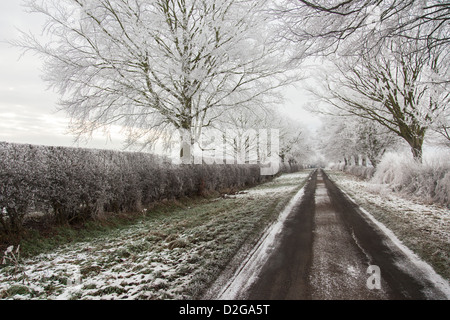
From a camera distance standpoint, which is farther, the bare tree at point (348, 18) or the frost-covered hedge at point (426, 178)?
the frost-covered hedge at point (426, 178)

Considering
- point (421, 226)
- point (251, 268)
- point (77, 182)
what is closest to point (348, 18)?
point (251, 268)

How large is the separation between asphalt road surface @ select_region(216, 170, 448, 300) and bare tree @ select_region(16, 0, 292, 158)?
6285 millimetres

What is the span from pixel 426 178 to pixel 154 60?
1184 centimetres

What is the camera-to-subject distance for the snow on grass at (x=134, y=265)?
2955 millimetres

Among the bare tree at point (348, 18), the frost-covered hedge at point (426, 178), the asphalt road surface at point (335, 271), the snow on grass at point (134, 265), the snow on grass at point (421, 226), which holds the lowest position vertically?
the snow on grass at point (134, 265)

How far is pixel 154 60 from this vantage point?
8.84 m

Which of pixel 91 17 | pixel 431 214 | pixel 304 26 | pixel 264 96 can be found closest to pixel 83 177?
pixel 91 17

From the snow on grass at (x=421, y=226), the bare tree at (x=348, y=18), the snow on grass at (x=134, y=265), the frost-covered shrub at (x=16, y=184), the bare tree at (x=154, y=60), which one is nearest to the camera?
the snow on grass at (x=134, y=265)

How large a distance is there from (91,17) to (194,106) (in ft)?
15.9

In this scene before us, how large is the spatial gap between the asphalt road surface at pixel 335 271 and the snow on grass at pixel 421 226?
282 mm

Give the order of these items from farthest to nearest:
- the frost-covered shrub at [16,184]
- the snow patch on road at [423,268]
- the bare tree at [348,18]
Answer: the frost-covered shrub at [16,184]
the bare tree at [348,18]
the snow patch on road at [423,268]

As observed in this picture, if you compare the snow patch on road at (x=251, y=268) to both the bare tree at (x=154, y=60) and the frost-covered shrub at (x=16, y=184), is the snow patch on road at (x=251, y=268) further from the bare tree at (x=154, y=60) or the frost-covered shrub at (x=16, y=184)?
the bare tree at (x=154, y=60)

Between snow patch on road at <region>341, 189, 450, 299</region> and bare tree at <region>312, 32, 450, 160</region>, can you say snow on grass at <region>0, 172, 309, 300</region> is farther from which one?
bare tree at <region>312, 32, 450, 160</region>

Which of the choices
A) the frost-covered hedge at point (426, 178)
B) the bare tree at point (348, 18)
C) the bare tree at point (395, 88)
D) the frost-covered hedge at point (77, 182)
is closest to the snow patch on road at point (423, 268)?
the bare tree at point (348, 18)
